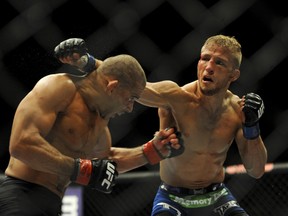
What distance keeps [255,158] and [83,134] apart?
883 millimetres

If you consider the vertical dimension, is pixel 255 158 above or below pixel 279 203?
above

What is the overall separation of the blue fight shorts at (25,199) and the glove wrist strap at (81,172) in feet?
0.43

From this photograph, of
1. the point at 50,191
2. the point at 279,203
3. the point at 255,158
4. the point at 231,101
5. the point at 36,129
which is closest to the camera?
the point at 36,129

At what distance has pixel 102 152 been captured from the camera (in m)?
2.16

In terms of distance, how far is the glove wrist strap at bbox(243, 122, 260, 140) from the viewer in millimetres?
2303

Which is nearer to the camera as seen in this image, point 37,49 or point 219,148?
point 219,148

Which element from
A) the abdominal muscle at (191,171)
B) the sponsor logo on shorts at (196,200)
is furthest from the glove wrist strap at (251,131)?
the sponsor logo on shorts at (196,200)

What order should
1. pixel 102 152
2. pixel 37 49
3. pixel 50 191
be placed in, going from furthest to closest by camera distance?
pixel 37 49
pixel 102 152
pixel 50 191

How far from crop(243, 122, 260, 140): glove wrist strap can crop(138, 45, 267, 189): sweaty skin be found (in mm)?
47

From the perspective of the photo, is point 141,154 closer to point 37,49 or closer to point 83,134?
point 83,134

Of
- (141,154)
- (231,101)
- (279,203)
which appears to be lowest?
(279,203)

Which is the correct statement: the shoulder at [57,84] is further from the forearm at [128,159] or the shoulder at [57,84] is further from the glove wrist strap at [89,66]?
the forearm at [128,159]

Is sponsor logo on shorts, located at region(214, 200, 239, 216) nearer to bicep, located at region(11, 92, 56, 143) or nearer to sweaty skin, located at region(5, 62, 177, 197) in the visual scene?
sweaty skin, located at region(5, 62, 177, 197)

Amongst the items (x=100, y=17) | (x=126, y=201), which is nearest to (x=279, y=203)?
(x=126, y=201)
